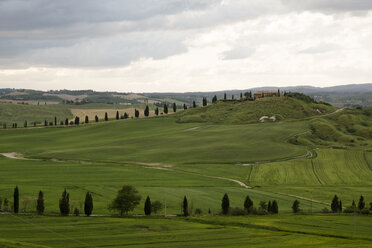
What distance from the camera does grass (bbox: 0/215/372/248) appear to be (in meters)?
69.9

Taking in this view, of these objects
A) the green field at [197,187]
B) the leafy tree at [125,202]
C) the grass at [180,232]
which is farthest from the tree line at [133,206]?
the grass at [180,232]

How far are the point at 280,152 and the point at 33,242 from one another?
125727 millimetres

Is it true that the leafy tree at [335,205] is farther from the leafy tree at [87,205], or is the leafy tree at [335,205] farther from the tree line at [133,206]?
the leafy tree at [87,205]

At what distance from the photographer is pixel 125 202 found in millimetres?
92875

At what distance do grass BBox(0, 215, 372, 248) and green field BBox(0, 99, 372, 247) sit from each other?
0.15m

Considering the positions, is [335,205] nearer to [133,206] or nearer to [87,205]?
[133,206]

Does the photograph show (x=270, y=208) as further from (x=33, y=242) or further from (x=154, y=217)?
(x=33, y=242)

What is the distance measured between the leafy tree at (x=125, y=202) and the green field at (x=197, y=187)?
2.36 m

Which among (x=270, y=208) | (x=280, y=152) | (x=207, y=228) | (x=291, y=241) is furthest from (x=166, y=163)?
(x=291, y=241)

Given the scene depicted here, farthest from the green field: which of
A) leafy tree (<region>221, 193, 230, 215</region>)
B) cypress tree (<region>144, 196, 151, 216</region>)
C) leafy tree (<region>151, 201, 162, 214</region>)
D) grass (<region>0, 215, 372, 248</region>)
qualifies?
leafy tree (<region>221, 193, 230, 215</region>)

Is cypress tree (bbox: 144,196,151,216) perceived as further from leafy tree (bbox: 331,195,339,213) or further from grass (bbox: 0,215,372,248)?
leafy tree (bbox: 331,195,339,213)

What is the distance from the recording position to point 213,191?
119500mm

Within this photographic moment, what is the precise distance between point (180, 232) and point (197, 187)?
47719 mm

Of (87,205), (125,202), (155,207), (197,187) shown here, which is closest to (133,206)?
(125,202)
